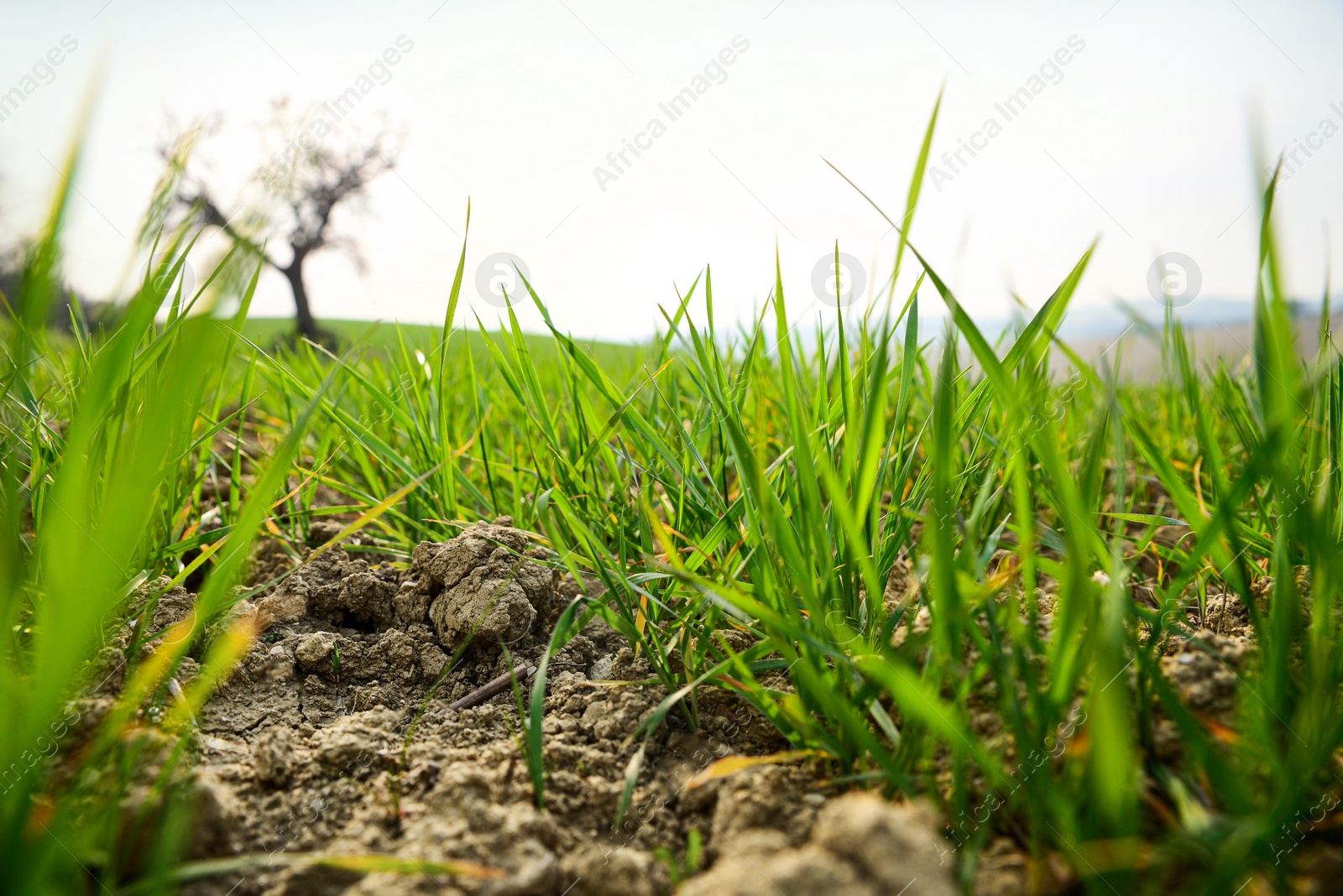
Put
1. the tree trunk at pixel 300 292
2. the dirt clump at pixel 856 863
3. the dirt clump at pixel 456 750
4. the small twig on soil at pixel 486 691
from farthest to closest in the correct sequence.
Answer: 1. the tree trunk at pixel 300 292
2. the small twig on soil at pixel 486 691
3. the dirt clump at pixel 456 750
4. the dirt clump at pixel 856 863

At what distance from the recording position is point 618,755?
0.81 meters

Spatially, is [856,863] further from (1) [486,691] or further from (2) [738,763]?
(1) [486,691]

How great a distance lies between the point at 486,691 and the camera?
95cm

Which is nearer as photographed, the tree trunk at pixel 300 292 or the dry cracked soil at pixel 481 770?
the dry cracked soil at pixel 481 770

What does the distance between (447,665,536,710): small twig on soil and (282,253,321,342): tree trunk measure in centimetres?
1539

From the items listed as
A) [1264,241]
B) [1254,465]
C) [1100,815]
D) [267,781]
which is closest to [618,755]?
[267,781]

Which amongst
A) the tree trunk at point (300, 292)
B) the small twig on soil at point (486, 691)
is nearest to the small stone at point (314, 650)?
the small twig on soil at point (486, 691)

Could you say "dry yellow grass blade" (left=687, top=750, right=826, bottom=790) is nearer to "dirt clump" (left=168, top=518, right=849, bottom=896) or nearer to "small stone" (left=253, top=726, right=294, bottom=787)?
"dirt clump" (left=168, top=518, right=849, bottom=896)

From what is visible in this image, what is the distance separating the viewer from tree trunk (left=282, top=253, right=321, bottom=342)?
14.9 m

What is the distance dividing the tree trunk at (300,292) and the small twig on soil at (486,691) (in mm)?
15393

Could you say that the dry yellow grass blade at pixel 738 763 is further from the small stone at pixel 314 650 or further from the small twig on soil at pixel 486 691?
the small stone at pixel 314 650

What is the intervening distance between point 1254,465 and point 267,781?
1.00m

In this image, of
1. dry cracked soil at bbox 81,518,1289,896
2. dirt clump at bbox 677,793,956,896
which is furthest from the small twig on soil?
dirt clump at bbox 677,793,956,896

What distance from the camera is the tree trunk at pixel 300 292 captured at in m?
14.9
